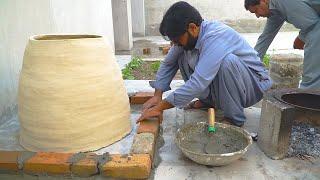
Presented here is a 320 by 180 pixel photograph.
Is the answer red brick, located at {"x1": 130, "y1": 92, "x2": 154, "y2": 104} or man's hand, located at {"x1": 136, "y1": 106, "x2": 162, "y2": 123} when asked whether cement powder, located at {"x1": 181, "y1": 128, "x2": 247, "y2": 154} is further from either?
red brick, located at {"x1": 130, "y1": 92, "x2": 154, "y2": 104}

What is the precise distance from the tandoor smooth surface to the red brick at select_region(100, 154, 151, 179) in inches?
14.5

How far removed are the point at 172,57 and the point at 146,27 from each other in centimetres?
863

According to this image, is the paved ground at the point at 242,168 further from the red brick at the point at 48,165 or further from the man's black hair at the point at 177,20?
the man's black hair at the point at 177,20

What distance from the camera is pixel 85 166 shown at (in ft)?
6.98

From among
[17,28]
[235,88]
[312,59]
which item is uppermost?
[17,28]

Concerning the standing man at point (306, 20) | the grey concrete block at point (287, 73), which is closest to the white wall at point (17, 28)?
the standing man at point (306, 20)

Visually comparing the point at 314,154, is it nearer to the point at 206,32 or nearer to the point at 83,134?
the point at 206,32

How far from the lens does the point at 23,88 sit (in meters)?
2.43

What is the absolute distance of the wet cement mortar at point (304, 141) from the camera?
7.99 ft

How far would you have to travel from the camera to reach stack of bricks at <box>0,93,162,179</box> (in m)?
2.12

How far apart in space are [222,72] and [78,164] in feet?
4.24

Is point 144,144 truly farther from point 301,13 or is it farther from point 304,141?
point 301,13

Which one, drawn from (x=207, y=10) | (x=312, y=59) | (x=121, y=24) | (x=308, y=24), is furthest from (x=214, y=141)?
(x=207, y=10)

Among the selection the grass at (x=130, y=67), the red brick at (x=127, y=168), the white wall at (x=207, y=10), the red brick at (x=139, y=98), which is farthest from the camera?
the white wall at (x=207, y=10)
